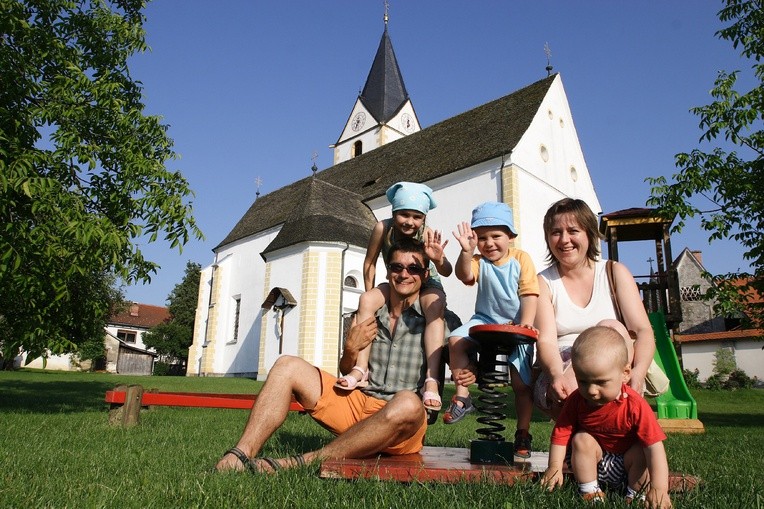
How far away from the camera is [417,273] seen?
3662 mm

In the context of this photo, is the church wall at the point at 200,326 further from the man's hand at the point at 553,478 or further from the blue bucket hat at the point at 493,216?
the man's hand at the point at 553,478

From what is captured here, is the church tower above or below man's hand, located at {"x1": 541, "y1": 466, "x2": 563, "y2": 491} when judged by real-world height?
above

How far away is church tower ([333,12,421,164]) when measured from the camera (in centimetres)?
3947

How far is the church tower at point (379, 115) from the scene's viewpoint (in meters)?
39.5

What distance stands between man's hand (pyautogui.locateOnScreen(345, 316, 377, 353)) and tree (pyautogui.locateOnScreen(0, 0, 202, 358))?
423 centimetres

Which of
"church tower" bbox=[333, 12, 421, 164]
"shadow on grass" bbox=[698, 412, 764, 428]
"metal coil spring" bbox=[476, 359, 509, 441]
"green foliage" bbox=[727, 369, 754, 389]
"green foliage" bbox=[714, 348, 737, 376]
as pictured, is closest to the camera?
"metal coil spring" bbox=[476, 359, 509, 441]

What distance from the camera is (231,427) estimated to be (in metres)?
6.72

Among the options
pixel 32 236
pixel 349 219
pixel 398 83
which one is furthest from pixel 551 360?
pixel 398 83

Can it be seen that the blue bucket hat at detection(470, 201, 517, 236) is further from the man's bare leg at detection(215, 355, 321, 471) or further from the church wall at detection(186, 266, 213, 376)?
the church wall at detection(186, 266, 213, 376)

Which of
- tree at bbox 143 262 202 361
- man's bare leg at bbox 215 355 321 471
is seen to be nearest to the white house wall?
man's bare leg at bbox 215 355 321 471

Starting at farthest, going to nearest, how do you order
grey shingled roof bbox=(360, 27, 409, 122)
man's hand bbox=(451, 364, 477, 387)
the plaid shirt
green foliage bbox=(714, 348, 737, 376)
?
grey shingled roof bbox=(360, 27, 409, 122), green foliage bbox=(714, 348, 737, 376), the plaid shirt, man's hand bbox=(451, 364, 477, 387)

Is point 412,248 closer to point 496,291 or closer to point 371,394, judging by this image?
point 496,291

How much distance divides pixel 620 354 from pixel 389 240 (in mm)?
2129

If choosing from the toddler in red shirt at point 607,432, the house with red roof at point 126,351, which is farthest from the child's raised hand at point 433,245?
the house with red roof at point 126,351
